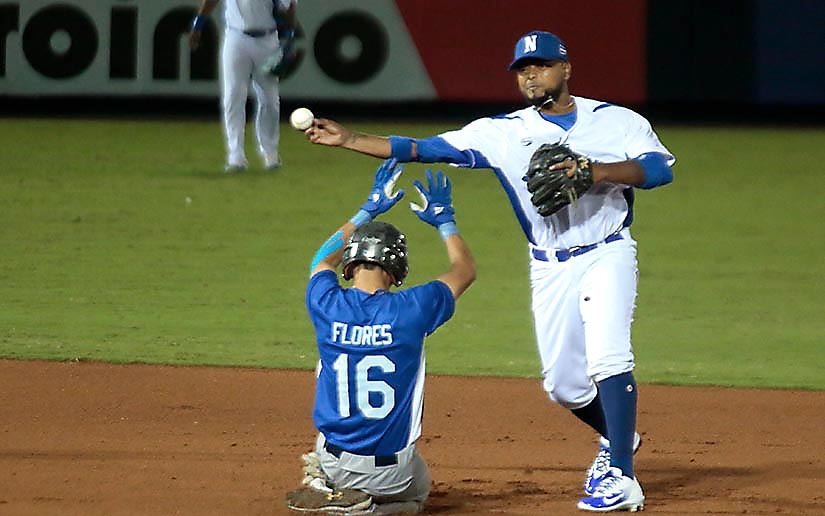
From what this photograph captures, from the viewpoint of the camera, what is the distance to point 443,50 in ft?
66.1

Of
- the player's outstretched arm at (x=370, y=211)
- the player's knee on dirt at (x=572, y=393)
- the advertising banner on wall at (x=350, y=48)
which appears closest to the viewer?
the player's outstretched arm at (x=370, y=211)

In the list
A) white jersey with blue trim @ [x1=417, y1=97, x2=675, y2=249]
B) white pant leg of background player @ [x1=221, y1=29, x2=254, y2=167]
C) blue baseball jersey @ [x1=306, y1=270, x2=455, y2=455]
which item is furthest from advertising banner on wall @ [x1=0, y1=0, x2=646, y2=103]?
blue baseball jersey @ [x1=306, y1=270, x2=455, y2=455]

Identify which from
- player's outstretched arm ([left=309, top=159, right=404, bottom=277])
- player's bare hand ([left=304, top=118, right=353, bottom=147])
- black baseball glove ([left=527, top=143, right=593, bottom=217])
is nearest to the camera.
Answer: black baseball glove ([left=527, top=143, right=593, bottom=217])

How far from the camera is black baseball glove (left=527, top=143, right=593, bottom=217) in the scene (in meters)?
5.35

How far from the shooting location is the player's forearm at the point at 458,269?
17.7 feet

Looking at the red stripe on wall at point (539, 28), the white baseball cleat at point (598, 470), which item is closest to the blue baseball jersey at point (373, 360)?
the white baseball cleat at point (598, 470)

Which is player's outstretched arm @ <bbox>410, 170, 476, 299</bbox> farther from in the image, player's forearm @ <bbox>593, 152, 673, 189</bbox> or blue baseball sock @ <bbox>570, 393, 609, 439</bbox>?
blue baseball sock @ <bbox>570, 393, 609, 439</bbox>

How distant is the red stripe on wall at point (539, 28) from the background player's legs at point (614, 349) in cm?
1464

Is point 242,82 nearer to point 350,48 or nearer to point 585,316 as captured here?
point 350,48

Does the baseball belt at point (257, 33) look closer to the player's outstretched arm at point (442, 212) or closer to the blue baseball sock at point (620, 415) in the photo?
the player's outstretched arm at point (442, 212)

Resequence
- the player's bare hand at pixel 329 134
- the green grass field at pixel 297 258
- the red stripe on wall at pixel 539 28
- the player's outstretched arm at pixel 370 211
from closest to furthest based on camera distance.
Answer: the player's outstretched arm at pixel 370 211
the player's bare hand at pixel 329 134
the green grass field at pixel 297 258
the red stripe on wall at pixel 539 28

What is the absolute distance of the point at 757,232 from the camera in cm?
1272

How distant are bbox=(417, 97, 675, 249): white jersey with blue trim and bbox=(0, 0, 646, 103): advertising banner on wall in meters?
14.1

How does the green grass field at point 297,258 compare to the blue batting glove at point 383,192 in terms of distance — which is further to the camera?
the green grass field at point 297,258
